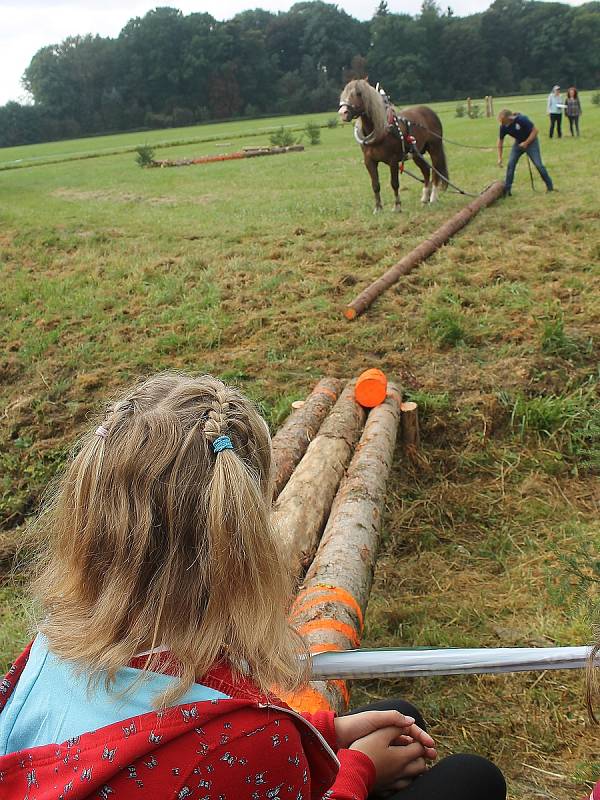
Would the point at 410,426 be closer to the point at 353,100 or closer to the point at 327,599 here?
the point at 327,599

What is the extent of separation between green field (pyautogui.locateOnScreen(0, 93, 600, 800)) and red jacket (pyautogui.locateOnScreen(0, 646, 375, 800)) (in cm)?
173

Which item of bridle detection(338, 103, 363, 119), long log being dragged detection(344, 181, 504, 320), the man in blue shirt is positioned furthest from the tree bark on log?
the man in blue shirt

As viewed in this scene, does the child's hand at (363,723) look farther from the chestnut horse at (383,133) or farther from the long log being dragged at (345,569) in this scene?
the chestnut horse at (383,133)

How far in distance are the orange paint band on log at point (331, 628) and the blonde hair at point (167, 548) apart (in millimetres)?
1222

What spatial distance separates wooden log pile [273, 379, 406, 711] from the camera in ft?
8.64

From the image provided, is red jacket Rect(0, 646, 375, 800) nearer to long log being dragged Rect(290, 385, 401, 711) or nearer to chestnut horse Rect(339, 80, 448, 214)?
long log being dragged Rect(290, 385, 401, 711)

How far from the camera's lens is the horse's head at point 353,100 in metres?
9.41

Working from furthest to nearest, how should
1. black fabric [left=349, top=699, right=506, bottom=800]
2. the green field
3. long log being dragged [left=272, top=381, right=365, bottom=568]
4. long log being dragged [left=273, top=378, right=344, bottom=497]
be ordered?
1. long log being dragged [left=273, top=378, right=344, bottom=497]
2. long log being dragged [left=272, top=381, right=365, bottom=568]
3. the green field
4. black fabric [left=349, top=699, right=506, bottom=800]

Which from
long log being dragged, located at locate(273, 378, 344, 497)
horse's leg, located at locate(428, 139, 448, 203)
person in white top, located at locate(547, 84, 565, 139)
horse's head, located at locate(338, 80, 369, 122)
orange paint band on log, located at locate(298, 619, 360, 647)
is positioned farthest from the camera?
person in white top, located at locate(547, 84, 565, 139)

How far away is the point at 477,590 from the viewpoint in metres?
3.67

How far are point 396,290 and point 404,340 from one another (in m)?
1.10

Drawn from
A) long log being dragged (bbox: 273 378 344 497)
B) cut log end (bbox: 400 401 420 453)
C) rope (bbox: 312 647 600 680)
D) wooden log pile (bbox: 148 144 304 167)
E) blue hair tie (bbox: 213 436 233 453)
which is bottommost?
cut log end (bbox: 400 401 420 453)

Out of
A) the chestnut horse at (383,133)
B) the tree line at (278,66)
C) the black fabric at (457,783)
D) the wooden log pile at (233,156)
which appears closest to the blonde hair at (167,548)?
the black fabric at (457,783)

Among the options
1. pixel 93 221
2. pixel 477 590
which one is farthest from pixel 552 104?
pixel 477 590
